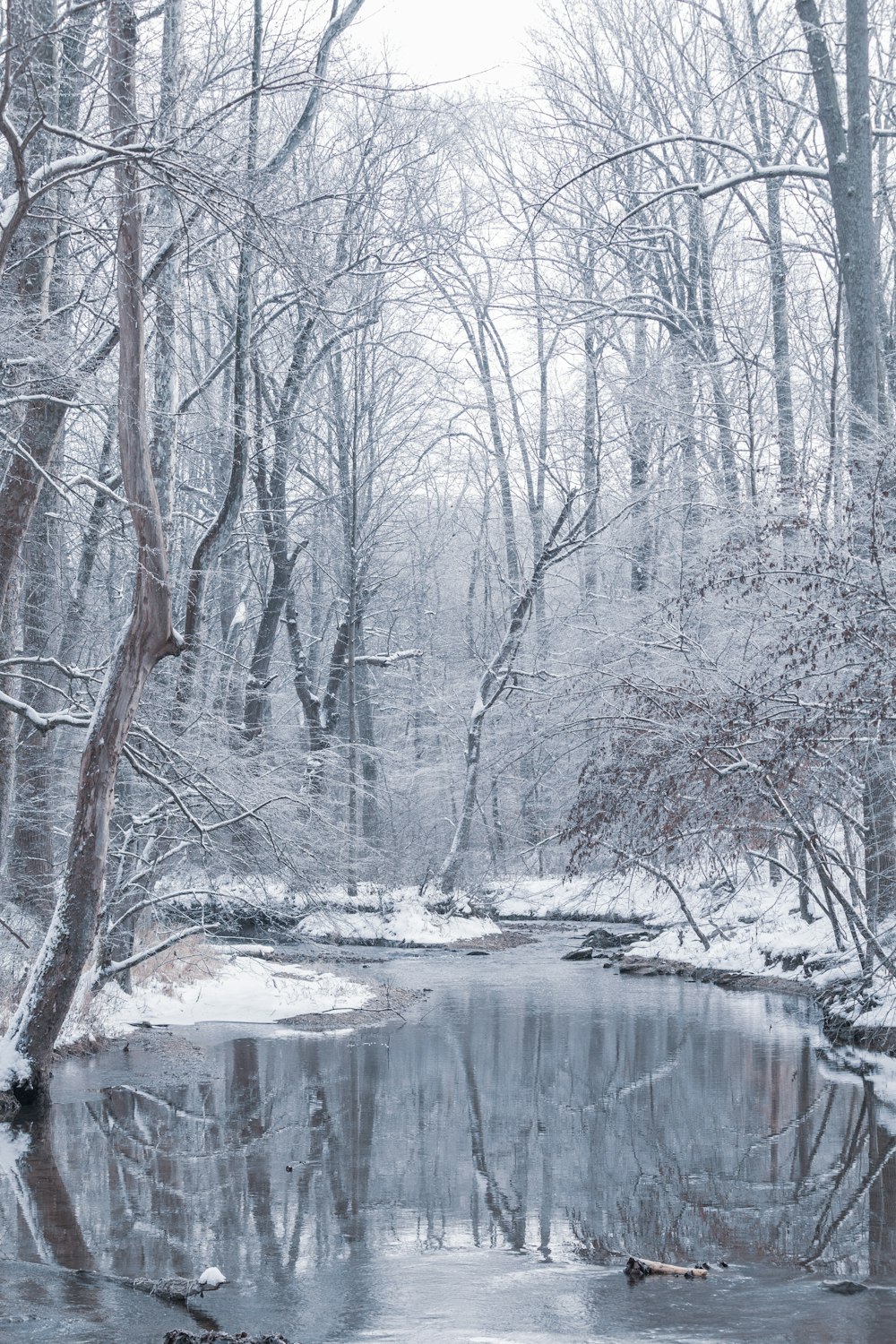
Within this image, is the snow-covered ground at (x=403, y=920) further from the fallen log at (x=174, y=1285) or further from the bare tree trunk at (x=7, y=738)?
the fallen log at (x=174, y=1285)

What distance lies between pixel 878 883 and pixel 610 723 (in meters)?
3.12

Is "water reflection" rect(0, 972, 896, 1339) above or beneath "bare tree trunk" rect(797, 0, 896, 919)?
beneath

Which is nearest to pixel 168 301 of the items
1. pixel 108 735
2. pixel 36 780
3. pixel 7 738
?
pixel 108 735

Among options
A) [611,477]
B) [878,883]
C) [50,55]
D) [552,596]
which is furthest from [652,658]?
[552,596]

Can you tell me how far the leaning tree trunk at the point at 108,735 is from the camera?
33.4ft

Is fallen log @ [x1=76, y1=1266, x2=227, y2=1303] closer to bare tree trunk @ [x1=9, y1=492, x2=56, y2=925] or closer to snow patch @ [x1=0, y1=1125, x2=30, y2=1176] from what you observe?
snow patch @ [x1=0, y1=1125, x2=30, y2=1176]

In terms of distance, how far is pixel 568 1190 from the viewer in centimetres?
884

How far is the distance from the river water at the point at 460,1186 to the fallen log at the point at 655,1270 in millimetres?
91

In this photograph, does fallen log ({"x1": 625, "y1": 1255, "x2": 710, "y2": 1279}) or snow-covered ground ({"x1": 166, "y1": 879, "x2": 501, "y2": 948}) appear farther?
snow-covered ground ({"x1": 166, "y1": 879, "x2": 501, "y2": 948})

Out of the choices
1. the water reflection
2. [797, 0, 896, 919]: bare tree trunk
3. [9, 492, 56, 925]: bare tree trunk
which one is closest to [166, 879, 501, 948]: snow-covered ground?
[9, 492, 56, 925]: bare tree trunk

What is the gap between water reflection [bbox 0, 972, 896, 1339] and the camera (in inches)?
297

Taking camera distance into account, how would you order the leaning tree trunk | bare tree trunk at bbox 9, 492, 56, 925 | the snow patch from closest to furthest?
the snow patch → the leaning tree trunk → bare tree trunk at bbox 9, 492, 56, 925

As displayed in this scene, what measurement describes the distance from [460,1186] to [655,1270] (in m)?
2.02

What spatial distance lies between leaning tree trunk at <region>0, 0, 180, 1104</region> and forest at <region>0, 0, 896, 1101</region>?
3 cm
